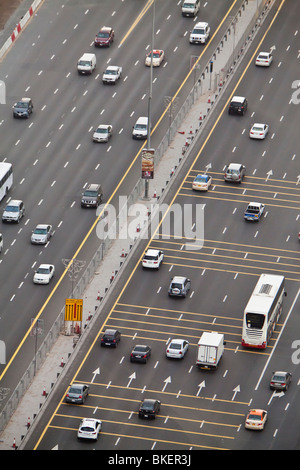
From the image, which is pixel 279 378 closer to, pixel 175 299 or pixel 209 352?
pixel 209 352

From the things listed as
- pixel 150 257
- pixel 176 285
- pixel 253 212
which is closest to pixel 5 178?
pixel 150 257

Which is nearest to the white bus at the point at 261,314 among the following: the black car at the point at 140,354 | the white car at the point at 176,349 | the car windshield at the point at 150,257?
the white car at the point at 176,349

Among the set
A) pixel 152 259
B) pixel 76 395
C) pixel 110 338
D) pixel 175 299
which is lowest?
pixel 175 299

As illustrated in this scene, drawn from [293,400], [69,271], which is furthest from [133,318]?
[293,400]

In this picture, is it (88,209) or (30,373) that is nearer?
(30,373)

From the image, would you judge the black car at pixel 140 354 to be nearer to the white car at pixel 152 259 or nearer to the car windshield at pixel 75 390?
the car windshield at pixel 75 390

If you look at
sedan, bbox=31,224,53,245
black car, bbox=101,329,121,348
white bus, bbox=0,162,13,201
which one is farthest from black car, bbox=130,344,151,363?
white bus, bbox=0,162,13,201

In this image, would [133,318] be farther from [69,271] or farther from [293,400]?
[293,400]
